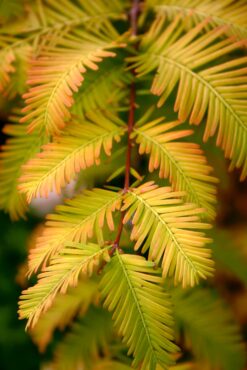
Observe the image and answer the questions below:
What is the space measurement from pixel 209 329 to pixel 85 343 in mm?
274

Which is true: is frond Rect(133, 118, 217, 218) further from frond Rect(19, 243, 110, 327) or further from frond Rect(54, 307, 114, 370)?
frond Rect(54, 307, 114, 370)

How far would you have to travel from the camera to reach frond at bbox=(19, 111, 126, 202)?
57cm

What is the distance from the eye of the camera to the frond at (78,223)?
0.53 metres

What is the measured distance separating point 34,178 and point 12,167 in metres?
0.15

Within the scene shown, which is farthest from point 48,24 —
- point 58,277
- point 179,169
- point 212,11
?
point 58,277

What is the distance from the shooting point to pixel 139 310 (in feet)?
1.59

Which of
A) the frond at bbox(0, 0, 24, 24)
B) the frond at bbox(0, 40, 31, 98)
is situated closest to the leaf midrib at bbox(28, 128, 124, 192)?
the frond at bbox(0, 40, 31, 98)

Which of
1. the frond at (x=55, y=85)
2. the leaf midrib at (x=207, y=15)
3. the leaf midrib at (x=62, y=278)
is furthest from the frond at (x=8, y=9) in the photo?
the leaf midrib at (x=62, y=278)

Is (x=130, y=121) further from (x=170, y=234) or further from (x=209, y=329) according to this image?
(x=209, y=329)

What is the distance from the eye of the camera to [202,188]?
58cm

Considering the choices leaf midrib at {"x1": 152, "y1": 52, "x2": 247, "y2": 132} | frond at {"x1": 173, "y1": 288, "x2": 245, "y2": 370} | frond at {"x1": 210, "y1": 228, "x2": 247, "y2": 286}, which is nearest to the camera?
leaf midrib at {"x1": 152, "y1": 52, "x2": 247, "y2": 132}

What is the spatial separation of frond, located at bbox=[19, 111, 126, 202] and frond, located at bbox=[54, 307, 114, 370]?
18.9 inches

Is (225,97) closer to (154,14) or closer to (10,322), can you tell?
(154,14)

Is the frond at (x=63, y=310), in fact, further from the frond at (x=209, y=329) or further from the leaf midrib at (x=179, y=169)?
the leaf midrib at (x=179, y=169)
